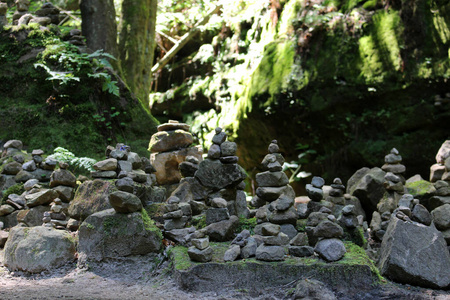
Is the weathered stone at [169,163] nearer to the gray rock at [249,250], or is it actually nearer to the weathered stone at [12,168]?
the weathered stone at [12,168]

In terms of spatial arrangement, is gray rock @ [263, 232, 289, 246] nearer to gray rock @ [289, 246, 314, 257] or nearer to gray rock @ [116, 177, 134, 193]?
gray rock @ [289, 246, 314, 257]

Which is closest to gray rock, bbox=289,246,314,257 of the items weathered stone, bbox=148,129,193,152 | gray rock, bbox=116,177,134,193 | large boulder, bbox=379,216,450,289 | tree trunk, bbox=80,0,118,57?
large boulder, bbox=379,216,450,289

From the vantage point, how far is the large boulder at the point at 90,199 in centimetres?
456

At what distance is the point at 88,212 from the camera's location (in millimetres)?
4562

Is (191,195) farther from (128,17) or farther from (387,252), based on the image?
(128,17)

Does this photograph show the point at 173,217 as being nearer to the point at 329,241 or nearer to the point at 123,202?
the point at 123,202

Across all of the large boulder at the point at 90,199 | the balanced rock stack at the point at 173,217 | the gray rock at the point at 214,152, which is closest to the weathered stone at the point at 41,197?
the large boulder at the point at 90,199

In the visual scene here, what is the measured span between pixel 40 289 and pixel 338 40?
8739mm

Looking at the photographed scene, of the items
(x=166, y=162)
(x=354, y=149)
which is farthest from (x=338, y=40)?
(x=166, y=162)

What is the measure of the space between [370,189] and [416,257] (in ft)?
8.59

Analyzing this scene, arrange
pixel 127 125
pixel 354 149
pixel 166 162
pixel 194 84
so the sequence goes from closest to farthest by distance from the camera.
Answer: pixel 166 162 < pixel 127 125 < pixel 354 149 < pixel 194 84

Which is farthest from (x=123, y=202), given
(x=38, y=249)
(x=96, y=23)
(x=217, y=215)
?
(x=96, y=23)

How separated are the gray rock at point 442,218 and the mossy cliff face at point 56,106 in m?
4.61

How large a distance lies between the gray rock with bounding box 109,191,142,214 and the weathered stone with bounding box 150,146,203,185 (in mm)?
1913
